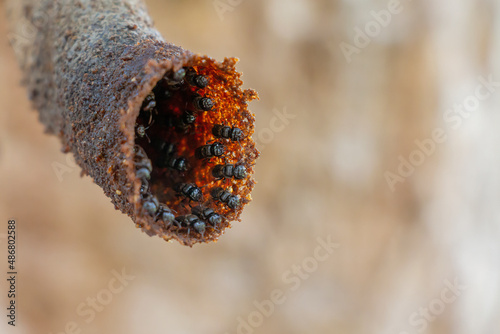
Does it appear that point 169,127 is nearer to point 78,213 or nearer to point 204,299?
point 78,213

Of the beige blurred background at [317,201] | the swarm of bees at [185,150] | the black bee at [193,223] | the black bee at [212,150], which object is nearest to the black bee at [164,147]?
the swarm of bees at [185,150]

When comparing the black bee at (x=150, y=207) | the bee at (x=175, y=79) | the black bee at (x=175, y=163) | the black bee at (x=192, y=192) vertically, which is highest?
the bee at (x=175, y=79)

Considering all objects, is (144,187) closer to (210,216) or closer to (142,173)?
(142,173)

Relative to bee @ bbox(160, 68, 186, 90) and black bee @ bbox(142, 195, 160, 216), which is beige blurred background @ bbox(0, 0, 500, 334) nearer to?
bee @ bbox(160, 68, 186, 90)

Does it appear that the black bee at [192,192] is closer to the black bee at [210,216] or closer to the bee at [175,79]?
the black bee at [210,216]

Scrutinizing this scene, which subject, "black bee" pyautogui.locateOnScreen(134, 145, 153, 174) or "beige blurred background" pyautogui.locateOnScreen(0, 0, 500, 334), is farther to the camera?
"beige blurred background" pyautogui.locateOnScreen(0, 0, 500, 334)

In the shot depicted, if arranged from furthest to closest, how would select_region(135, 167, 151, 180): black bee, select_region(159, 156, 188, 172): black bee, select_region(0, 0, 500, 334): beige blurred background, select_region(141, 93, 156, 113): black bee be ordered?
select_region(0, 0, 500, 334): beige blurred background, select_region(159, 156, 188, 172): black bee, select_region(141, 93, 156, 113): black bee, select_region(135, 167, 151, 180): black bee

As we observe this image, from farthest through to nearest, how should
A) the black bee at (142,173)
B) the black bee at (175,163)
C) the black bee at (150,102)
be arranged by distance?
the black bee at (175,163) < the black bee at (150,102) < the black bee at (142,173)

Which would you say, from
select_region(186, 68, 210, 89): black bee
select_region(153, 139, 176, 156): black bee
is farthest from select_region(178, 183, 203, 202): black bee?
select_region(186, 68, 210, 89): black bee

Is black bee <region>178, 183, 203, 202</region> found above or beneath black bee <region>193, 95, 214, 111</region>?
beneath
